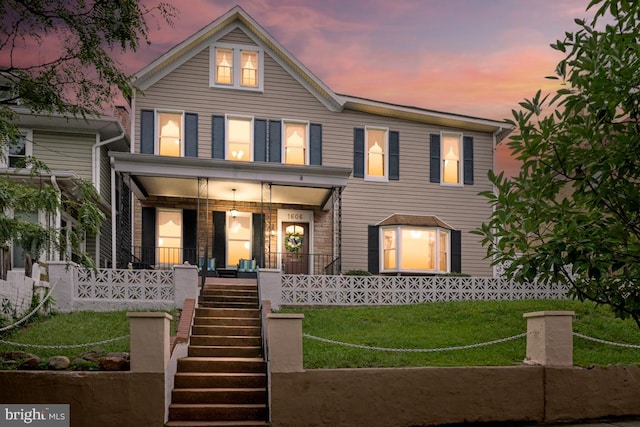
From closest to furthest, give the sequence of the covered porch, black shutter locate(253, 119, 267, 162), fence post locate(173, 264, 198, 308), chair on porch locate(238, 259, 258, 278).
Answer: fence post locate(173, 264, 198, 308)
the covered porch
chair on porch locate(238, 259, 258, 278)
black shutter locate(253, 119, 267, 162)

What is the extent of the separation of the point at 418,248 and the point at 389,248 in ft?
3.35

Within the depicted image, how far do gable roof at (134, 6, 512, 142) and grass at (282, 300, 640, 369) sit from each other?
326 inches

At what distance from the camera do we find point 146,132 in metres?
20.8

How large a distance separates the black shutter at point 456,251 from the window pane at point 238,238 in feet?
23.8

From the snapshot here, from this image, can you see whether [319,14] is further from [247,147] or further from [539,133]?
[539,133]

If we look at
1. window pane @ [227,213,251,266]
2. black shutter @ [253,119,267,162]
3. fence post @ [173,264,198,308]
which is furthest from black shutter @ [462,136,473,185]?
fence post @ [173,264,198,308]

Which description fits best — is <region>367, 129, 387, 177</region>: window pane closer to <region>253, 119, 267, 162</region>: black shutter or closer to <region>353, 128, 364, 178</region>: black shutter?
<region>353, 128, 364, 178</region>: black shutter

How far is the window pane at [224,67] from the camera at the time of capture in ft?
71.9

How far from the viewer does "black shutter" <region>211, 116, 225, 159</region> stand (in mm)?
21312

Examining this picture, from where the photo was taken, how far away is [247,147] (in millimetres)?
21812

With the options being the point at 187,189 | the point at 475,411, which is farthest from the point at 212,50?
the point at 475,411

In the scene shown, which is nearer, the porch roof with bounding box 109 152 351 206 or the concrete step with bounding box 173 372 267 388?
the concrete step with bounding box 173 372 267 388

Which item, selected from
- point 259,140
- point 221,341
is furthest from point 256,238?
point 221,341

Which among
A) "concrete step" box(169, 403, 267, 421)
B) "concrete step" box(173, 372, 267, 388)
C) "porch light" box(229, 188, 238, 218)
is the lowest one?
"concrete step" box(169, 403, 267, 421)
